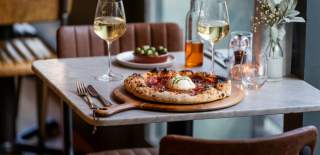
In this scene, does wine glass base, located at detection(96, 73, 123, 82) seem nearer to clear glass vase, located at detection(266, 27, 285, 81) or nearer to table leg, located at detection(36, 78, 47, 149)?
clear glass vase, located at detection(266, 27, 285, 81)

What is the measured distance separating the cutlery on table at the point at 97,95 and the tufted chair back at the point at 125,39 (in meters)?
0.61

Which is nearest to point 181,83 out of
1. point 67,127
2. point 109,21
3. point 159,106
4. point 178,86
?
point 178,86

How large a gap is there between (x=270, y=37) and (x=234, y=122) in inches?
34.0

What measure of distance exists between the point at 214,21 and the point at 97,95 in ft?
1.43

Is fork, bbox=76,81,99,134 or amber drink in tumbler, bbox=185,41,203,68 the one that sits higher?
amber drink in tumbler, bbox=185,41,203,68

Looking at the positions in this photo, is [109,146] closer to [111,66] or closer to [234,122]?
[234,122]

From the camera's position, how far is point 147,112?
6.74 feet

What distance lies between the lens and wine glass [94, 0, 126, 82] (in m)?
2.36

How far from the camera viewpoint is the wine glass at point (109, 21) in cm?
236

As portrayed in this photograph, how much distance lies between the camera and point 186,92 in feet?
7.04

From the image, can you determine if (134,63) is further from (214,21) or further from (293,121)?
(293,121)

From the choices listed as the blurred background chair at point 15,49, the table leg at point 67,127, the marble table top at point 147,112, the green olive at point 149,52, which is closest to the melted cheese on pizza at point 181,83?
the marble table top at point 147,112

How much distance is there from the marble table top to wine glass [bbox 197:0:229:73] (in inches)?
8.0

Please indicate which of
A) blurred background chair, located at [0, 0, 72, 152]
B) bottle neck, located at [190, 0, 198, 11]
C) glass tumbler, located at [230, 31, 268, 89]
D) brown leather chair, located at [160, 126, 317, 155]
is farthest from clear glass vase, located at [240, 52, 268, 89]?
blurred background chair, located at [0, 0, 72, 152]
